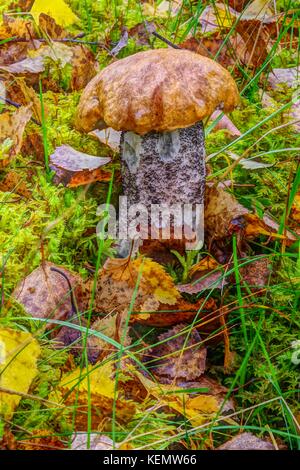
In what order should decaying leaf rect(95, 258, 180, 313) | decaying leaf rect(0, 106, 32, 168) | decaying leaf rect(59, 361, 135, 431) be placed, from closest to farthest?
decaying leaf rect(59, 361, 135, 431) < decaying leaf rect(95, 258, 180, 313) < decaying leaf rect(0, 106, 32, 168)

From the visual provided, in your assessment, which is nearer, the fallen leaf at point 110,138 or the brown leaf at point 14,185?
the brown leaf at point 14,185

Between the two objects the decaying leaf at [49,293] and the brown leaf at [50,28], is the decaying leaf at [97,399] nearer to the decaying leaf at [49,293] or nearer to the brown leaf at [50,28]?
the decaying leaf at [49,293]

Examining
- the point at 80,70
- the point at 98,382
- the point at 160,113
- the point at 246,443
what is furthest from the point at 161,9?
the point at 246,443

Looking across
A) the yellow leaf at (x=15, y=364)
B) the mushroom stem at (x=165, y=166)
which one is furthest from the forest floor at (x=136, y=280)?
the mushroom stem at (x=165, y=166)

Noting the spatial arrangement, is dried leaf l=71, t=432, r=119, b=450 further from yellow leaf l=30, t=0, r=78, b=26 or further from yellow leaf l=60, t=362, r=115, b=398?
yellow leaf l=30, t=0, r=78, b=26

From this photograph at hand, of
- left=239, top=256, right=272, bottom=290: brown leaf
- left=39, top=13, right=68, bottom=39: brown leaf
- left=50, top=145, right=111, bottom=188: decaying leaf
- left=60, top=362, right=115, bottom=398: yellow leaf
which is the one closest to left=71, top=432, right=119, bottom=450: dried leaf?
left=60, top=362, right=115, bottom=398: yellow leaf

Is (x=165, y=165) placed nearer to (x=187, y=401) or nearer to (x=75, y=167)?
(x=75, y=167)
